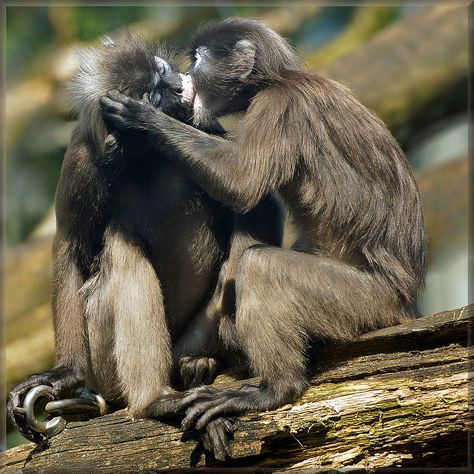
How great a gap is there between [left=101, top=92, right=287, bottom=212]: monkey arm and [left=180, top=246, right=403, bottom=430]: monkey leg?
1.31 ft

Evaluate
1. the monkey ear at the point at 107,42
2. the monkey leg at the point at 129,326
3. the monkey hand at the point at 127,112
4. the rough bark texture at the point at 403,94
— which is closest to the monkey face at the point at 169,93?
the monkey hand at the point at 127,112

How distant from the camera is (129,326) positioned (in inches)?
214

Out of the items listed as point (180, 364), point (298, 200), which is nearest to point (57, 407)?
point (180, 364)

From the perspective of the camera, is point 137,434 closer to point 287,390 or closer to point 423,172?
point 287,390

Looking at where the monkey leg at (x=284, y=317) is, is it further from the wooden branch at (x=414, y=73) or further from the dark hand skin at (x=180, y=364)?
the wooden branch at (x=414, y=73)

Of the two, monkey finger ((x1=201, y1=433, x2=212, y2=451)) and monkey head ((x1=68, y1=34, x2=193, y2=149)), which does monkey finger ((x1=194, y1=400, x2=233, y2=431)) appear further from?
monkey head ((x1=68, y1=34, x2=193, y2=149))

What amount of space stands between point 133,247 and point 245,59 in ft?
5.02

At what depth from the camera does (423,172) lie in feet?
38.3

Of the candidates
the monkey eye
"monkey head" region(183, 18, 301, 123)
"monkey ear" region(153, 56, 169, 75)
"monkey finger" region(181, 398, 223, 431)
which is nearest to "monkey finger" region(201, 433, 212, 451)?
"monkey finger" region(181, 398, 223, 431)

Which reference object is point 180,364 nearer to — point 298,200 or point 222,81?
point 298,200

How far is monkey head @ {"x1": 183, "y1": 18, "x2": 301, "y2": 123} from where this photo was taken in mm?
5801

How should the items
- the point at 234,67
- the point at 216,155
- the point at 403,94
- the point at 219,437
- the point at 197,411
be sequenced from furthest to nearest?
1. the point at 403,94
2. the point at 234,67
3. the point at 216,155
4. the point at 197,411
5. the point at 219,437

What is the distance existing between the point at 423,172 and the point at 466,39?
1.97 metres

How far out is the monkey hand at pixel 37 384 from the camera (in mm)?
5449
